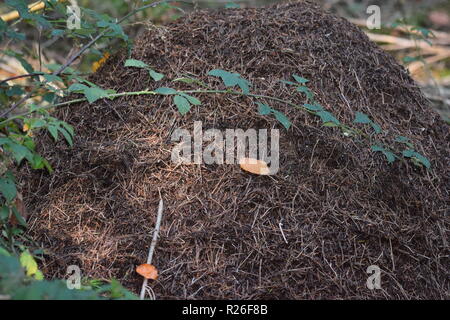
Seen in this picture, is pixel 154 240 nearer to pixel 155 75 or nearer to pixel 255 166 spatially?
pixel 255 166

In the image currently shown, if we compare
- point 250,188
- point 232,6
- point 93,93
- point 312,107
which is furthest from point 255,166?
point 232,6

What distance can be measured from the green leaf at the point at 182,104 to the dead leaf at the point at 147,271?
2.36 feet

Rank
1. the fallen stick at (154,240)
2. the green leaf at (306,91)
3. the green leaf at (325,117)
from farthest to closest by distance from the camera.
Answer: the green leaf at (306,91) → the green leaf at (325,117) → the fallen stick at (154,240)

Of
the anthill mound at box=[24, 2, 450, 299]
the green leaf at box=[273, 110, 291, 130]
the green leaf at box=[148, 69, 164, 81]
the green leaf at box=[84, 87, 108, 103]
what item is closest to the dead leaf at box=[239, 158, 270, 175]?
the anthill mound at box=[24, 2, 450, 299]

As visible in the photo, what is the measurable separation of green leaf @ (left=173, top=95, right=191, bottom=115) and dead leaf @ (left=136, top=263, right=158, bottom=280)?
0.72 m

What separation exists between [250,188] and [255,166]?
4.3 inches

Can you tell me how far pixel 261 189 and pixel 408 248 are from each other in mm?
755

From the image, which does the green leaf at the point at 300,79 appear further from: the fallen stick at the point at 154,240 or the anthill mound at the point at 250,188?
the fallen stick at the point at 154,240

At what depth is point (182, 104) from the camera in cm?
257

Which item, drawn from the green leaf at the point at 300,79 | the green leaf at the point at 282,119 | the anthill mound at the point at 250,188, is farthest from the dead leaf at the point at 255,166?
the green leaf at the point at 300,79

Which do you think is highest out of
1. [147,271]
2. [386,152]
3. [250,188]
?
[386,152]

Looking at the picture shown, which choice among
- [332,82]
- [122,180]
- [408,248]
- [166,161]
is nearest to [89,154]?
[122,180]

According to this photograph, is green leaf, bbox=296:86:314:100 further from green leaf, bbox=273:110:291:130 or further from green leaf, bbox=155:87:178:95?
green leaf, bbox=155:87:178:95

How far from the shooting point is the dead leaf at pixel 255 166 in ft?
8.52
